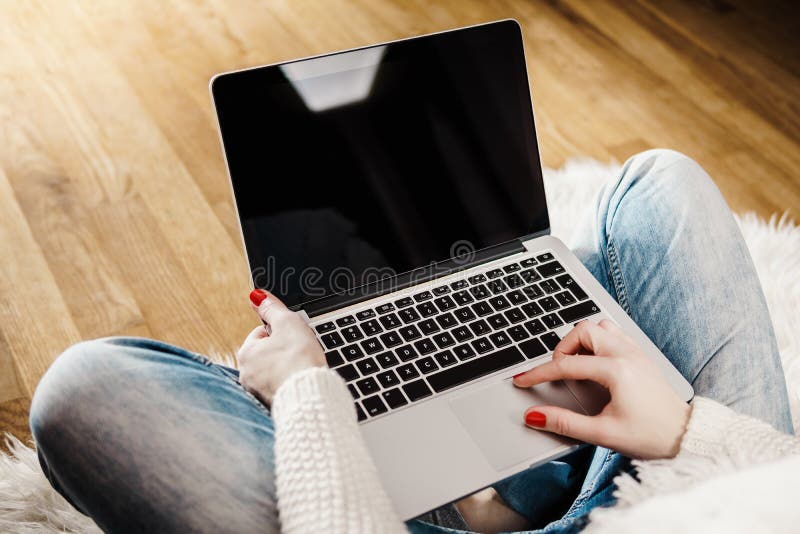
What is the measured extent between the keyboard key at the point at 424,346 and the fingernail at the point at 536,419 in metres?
0.14

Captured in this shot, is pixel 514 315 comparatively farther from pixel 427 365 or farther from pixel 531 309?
pixel 427 365

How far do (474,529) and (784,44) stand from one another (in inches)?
71.9

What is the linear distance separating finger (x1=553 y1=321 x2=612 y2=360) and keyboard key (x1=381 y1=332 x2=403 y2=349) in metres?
0.18

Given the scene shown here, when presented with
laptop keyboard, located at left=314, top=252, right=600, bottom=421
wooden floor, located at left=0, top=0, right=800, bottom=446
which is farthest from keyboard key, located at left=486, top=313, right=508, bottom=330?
wooden floor, located at left=0, top=0, right=800, bottom=446

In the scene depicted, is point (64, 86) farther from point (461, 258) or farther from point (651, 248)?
point (651, 248)

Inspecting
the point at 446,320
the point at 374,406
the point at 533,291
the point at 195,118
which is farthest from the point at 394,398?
the point at 195,118

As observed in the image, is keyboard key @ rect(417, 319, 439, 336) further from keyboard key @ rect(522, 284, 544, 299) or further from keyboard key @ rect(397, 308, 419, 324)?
keyboard key @ rect(522, 284, 544, 299)

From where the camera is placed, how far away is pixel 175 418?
62 centimetres

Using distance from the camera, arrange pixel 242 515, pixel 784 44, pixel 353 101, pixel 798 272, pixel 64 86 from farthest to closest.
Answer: pixel 784 44
pixel 64 86
pixel 798 272
pixel 353 101
pixel 242 515

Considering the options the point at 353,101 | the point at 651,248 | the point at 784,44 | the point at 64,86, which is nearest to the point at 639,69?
the point at 784,44

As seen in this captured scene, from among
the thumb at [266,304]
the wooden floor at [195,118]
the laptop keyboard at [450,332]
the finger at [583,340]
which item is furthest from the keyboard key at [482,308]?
the wooden floor at [195,118]

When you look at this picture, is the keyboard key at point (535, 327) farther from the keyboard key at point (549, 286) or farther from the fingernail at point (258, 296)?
the fingernail at point (258, 296)

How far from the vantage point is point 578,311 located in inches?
32.8

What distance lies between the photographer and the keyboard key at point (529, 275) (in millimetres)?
863
